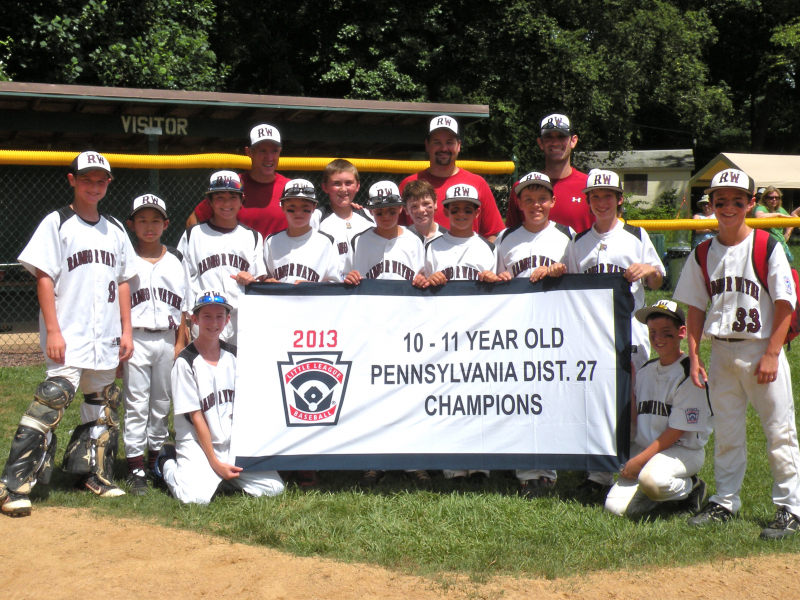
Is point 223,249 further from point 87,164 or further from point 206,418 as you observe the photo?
point 206,418

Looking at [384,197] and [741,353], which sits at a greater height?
[384,197]

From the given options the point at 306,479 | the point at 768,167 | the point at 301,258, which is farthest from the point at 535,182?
the point at 768,167

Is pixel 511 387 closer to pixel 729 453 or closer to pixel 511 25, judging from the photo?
pixel 729 453

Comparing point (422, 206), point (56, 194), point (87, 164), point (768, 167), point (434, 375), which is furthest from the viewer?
point (768, 167)

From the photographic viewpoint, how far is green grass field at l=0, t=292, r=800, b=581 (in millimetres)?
3861

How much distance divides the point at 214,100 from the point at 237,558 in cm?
836

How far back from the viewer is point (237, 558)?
3.83m

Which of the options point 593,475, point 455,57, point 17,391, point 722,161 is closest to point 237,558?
point 593,475

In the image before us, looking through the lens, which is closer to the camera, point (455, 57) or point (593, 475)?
point (593, 475)

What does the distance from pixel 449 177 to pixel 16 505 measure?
3.54 m

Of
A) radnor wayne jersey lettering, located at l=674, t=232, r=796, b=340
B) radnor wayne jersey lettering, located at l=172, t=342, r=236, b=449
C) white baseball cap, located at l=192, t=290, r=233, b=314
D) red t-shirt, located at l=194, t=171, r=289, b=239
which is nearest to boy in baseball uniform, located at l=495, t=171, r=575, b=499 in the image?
radnor wayne jersey lettering, located at l=674, t=232, r=796, b=340

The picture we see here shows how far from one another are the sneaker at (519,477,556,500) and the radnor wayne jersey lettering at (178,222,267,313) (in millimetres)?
2158

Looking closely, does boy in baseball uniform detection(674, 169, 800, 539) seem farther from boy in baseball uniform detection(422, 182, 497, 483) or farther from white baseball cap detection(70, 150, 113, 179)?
white baseball cap detection(70, 150, 113, 179)

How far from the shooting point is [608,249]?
16.1ft
